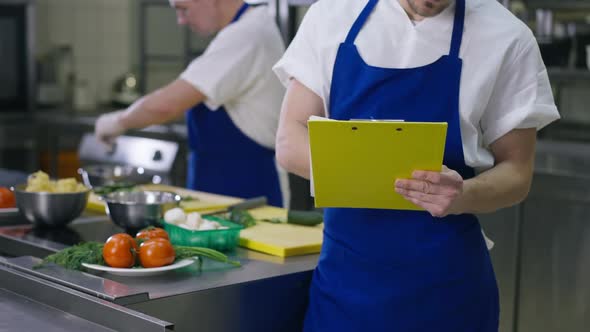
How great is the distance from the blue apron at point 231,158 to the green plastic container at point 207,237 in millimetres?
1019

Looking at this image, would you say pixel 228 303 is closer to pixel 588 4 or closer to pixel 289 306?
pixel 289 306

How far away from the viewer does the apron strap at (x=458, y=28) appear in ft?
5.96

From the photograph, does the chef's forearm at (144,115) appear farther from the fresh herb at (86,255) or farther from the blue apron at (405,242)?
the blue apron at (405,242)

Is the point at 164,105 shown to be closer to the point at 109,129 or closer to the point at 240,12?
the point at 109,129

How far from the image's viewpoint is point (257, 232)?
7.42ft

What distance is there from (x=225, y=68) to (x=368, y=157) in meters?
1.52

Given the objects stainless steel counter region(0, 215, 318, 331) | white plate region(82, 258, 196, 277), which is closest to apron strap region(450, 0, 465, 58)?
stainless steel counter region(0, 215, 318, 331)

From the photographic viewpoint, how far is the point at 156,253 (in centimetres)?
185

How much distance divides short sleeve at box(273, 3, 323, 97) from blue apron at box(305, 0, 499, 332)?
0.04 m

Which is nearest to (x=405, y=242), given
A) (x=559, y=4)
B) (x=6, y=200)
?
(x=6, y=200)

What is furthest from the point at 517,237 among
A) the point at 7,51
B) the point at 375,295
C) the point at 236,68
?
the point at 7,51

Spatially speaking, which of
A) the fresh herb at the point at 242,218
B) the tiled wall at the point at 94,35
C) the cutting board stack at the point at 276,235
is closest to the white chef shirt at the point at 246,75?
the cutting board stack at the point at 276,235

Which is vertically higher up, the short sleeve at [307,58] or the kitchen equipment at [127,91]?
the short sleeve at [307,58]

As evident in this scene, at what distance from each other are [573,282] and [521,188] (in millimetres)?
1673
